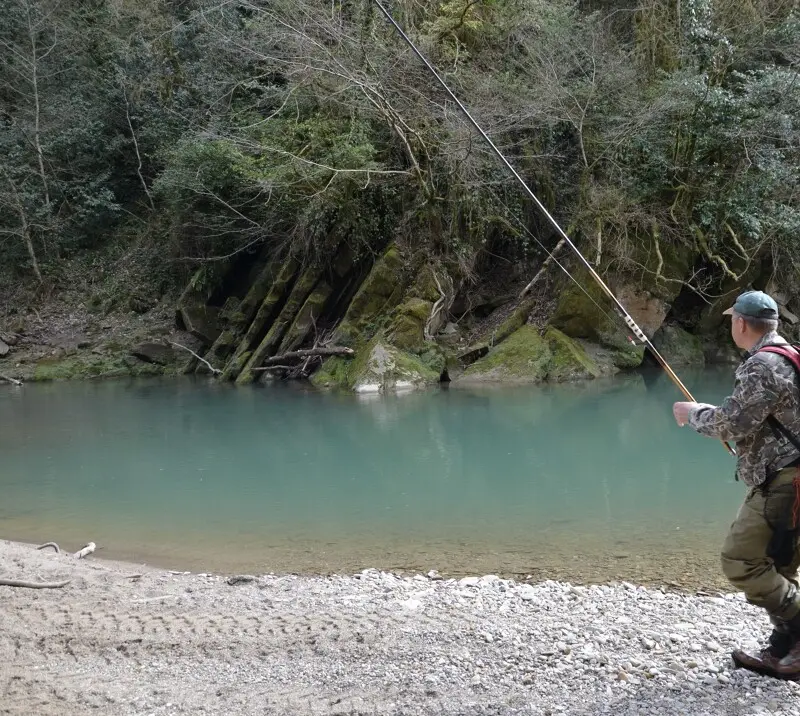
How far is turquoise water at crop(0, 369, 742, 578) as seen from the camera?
6266mm

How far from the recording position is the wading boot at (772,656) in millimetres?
2900

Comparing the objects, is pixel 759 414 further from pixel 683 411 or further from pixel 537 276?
pixel 537 276

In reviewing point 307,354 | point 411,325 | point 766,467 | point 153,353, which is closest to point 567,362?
point 411,325

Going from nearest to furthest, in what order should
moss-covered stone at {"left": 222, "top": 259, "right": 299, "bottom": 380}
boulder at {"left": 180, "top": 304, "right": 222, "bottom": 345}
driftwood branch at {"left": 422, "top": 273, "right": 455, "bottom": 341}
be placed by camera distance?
driftwood branch at {"left": 422, "top": 273, "right": 455, "bottom": 341}, moss-covered stone at {"left": 222, "top": 259, "right": 299, "bottom": 380}, boulder at {"left": 180, "top": 304, "right": 222, "bottom": 345}

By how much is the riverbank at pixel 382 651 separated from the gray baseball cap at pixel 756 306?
1.44 metres

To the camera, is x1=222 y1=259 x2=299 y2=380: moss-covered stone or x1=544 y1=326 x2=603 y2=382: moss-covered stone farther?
x1=222 y1=259 x2=299 y2=380: moss-covered stone

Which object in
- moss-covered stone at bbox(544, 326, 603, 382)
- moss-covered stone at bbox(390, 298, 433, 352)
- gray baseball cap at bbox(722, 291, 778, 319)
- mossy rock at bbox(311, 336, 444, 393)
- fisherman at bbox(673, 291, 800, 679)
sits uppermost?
gray baseball cap at bbox(722, 291, 778, 319)

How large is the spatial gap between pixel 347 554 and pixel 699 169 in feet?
44.0

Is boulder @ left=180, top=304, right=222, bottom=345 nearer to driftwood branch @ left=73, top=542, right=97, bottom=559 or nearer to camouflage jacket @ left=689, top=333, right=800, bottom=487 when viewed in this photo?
driftwood branch @ left=73, top=542, right=97, bottom=559

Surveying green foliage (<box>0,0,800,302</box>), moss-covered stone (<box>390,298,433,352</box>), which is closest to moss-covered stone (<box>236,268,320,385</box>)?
green foliage (<box>0,0,800,302</box>)

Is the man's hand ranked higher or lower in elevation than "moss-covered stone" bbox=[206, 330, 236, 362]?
higher

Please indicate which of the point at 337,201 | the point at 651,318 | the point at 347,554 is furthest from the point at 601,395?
the point at 347,554

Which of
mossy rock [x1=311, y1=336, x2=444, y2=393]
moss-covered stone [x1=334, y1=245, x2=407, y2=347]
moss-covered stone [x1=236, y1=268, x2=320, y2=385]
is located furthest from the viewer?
moss-covered stone [x1=236, y1=268, x2=320, y2=385]

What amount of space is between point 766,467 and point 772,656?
801mm
